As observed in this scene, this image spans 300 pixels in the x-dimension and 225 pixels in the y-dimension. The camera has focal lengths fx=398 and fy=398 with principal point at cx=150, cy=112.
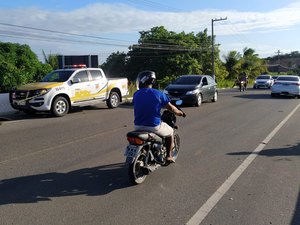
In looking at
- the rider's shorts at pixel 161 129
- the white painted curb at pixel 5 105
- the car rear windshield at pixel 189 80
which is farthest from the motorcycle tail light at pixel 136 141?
the car rear windshield at pixel 189 80

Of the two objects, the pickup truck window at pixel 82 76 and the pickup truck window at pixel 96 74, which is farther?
the pickup truck window at pixel 96 74

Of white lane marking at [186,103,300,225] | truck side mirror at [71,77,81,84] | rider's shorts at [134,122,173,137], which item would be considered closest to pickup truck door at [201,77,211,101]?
truck side mirror at [71,77,81,84]

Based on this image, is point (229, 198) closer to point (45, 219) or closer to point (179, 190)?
point (179, 190)

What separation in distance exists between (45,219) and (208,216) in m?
1.90

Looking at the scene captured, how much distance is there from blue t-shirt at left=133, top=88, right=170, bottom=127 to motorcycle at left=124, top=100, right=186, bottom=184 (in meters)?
0.22

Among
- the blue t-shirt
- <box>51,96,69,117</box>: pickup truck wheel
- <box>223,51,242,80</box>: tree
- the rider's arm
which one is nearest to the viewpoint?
the blue t-shirt

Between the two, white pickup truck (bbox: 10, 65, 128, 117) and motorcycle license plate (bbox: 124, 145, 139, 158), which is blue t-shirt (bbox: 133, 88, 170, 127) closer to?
motorcycle license plate (bbox: 124, 145, 139, 158)

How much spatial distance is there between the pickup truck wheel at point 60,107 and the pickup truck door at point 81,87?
46 cm

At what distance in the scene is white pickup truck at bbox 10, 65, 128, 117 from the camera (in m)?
14.4

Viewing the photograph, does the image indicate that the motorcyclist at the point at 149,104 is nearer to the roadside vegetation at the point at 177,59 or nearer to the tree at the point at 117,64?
the roadside vegetation at the point at 177,59

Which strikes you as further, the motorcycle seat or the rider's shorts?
the rider's shorts

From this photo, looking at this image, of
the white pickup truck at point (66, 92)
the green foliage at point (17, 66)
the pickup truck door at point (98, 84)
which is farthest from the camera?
the green foliage at point (17, 66)

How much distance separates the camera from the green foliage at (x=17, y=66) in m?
21.9

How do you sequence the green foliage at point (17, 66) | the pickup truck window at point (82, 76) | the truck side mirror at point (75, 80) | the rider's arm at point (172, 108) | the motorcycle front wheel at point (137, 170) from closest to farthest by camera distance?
the motorcycle front wheel at point (137, 170) < the rider's arm at point (172, 108) < the truck side mirror at point (75, 80) < the pickup truck window at point (82, 76) < the green foliage at point (17, 66)
